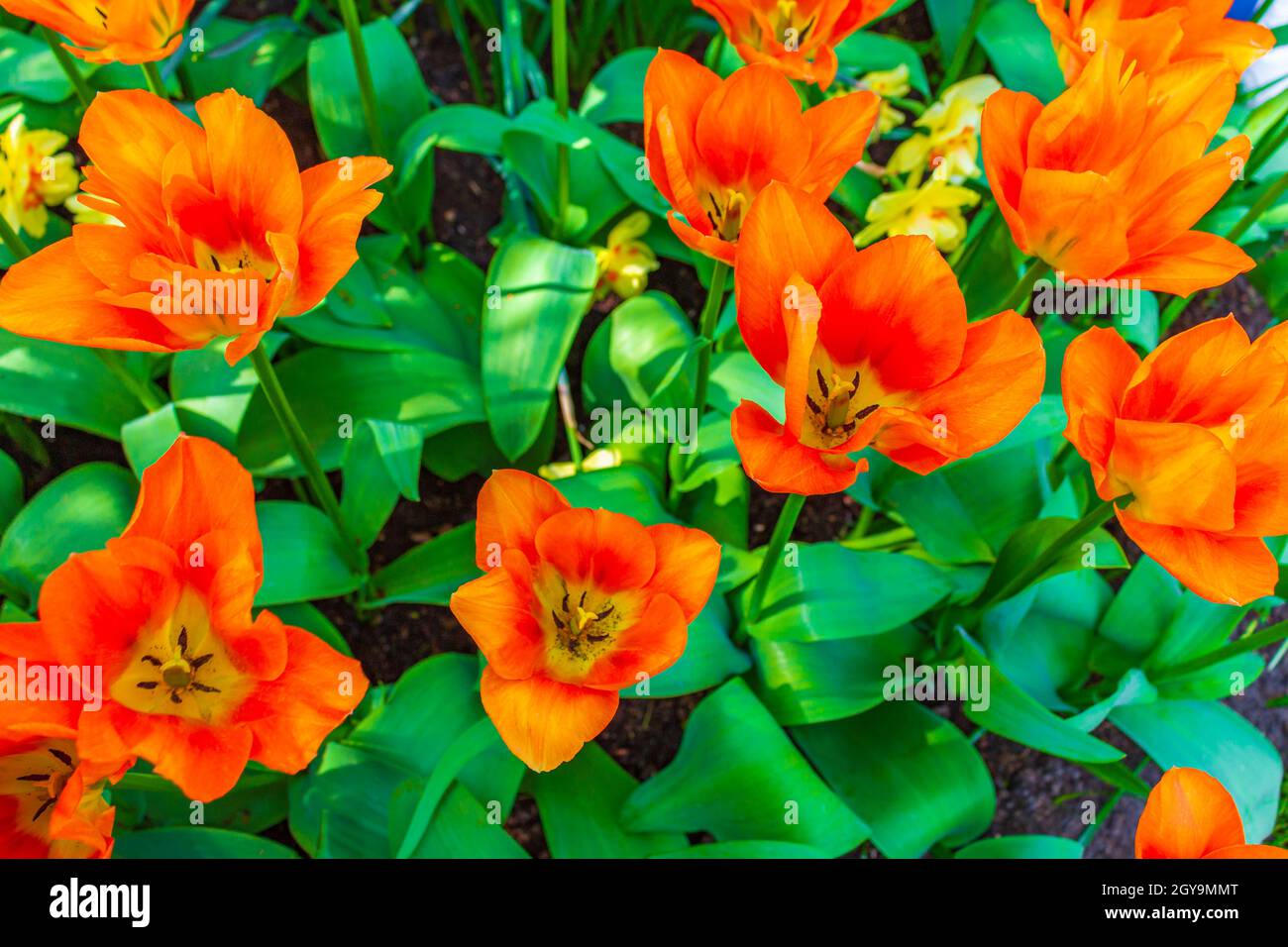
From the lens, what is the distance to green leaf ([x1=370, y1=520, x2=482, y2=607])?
5.13 feet

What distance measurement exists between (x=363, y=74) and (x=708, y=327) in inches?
28.3

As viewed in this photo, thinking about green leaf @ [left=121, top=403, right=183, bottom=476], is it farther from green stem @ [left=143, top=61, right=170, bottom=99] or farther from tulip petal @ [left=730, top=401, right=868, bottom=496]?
tulip petal @ [left=730, top=401, right=868, bottom=496]

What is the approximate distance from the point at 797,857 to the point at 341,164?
3.17 feet

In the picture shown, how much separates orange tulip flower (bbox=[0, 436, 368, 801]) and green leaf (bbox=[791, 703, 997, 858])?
83 centimetres

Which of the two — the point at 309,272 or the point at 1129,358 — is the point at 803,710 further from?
the point at 309,272

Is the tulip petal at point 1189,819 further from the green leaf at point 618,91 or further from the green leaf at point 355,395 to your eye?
the green leaf at point 618,91

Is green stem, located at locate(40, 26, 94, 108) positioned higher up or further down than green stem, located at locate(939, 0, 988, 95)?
further down

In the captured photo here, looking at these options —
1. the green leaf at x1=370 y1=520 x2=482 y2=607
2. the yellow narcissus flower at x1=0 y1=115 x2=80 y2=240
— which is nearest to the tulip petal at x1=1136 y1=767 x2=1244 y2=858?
the green leaf at x1=370 y1=520 x2=482 y2=607

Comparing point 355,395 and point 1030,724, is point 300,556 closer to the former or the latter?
point 355,395

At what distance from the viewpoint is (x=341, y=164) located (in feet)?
3.65

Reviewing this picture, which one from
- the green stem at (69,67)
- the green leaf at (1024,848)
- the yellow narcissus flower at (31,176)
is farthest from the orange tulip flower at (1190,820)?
the yellow narcissus flower at (31,176)

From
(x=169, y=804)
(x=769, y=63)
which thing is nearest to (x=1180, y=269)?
(x=769, y=63)

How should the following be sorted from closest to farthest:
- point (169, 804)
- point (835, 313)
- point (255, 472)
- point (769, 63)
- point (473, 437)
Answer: point (835, 313), point (769, 63), point (169, 804), point (255, 472), point (473, 437)

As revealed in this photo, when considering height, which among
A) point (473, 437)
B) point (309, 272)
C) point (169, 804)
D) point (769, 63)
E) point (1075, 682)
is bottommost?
point (169, 804)
